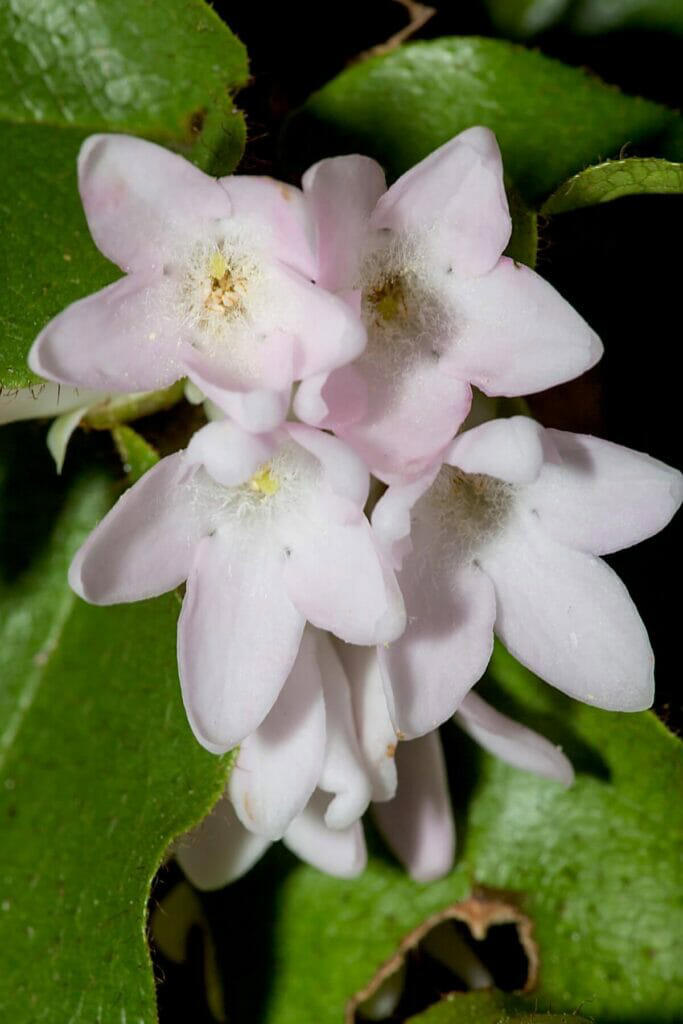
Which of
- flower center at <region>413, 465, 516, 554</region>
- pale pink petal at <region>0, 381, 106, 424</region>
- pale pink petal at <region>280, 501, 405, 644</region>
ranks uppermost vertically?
pale pink petal at <region>0, 381, 106, 424</region>

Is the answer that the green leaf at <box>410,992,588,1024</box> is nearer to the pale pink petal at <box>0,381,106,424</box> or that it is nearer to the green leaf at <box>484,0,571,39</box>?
the pale pink petal at <box>0,381,106,424</box>

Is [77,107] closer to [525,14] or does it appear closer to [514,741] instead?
[525,14]

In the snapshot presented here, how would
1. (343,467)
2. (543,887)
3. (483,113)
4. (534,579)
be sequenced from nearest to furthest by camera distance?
1. (343,467)
2. (534,579)
3. (483,113)
4. (543,887)

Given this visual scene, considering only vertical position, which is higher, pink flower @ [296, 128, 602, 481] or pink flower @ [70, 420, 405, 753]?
pink flower @ [296, 128, 602, 481]

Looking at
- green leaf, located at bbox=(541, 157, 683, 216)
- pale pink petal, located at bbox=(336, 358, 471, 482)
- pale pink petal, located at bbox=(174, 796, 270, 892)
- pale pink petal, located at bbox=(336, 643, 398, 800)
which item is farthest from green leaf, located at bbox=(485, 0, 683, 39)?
pale pink petal, located at bbox=(174, 796, 270, 892)

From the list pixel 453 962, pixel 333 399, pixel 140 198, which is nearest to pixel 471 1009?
pixel 453 962

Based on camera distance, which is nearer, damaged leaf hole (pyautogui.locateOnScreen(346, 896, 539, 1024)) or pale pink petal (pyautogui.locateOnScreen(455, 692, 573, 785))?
pale pink petal (pyautogui.locateOnScreen(455, 692, 573, 785))

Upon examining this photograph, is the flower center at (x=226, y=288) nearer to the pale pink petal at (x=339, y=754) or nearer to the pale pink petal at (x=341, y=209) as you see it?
the pale pink petal at (x=341, y=209)

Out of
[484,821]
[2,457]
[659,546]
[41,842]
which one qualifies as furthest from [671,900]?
[2,457]
